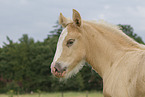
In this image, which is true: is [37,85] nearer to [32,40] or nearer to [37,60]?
[37,60]

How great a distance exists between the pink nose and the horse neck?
0.73 metres

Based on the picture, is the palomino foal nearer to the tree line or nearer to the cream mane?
the cream mane

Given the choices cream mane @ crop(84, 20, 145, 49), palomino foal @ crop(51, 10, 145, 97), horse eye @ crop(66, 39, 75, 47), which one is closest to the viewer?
palomino foal @ crop(51, 10, 145, 97)

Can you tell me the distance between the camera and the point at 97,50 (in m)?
4.29

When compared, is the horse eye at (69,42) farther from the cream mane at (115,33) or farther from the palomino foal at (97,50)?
the cream mane at (115,33)

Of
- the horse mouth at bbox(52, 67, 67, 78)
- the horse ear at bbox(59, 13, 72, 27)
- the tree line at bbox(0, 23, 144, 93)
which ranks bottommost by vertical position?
the tree line at bbox(0, 23, 144, 93)

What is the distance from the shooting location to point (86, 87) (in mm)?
44812

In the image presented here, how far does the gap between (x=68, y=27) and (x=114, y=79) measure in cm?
162

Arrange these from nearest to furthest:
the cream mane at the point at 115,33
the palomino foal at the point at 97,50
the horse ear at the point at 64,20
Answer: the palomino foal at the point at 97,50
the cream mane at the point at 115,33
the horse ear at the point at 64,20

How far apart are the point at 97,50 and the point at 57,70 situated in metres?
1.06

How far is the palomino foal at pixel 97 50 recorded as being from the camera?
3643 mm

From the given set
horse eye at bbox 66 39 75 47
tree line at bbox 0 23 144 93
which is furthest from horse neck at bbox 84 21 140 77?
tree line at bbox 0 23 144 93

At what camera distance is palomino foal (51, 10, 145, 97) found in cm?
364

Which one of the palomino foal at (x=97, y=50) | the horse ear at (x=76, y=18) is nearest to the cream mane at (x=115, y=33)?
the palomino foal at (x=97, y=50)
